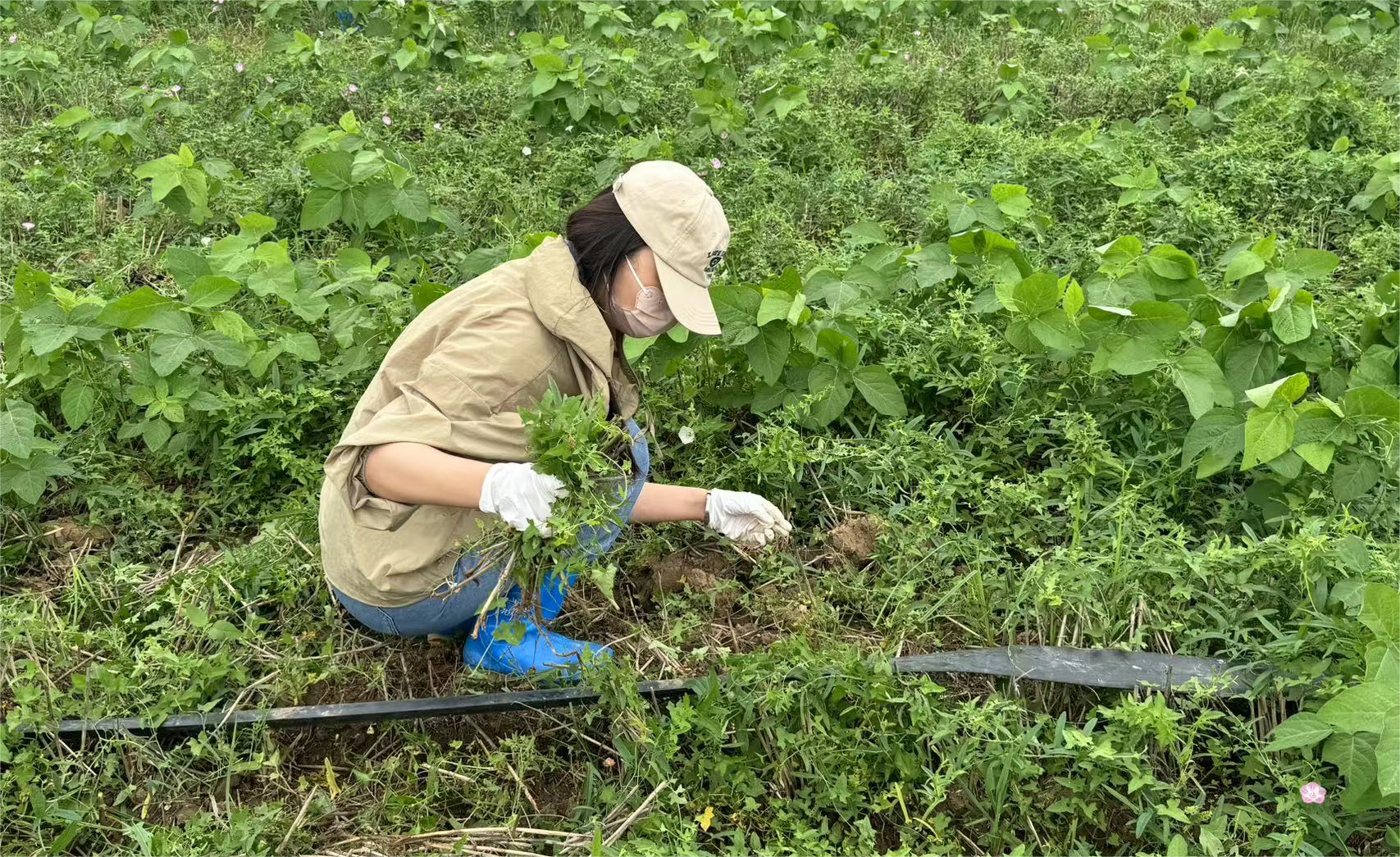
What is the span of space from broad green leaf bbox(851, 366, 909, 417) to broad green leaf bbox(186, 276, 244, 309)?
1.70m

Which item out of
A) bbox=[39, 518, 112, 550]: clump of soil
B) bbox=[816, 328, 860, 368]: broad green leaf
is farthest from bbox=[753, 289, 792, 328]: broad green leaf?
bbox=[39, 518, 112, 550]: clump of soil

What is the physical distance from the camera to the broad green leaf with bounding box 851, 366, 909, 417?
9.93 ft

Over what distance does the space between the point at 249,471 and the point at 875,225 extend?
6.52ft

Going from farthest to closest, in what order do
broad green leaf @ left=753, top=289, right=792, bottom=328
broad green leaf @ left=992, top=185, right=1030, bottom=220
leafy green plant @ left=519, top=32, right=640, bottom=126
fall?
1. leafy green plant @ left=519, top=32, right=640, bottom=126
2. broad green leaf @ left=992, top=185, right=1030, bottom=220
3. broad green leaf @ left=753, top=289, right=792, bottom=328

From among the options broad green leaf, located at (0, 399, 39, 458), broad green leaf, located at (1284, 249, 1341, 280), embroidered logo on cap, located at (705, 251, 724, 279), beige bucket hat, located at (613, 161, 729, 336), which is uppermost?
beige bucket hat, located at (613, 161, 729, 336)

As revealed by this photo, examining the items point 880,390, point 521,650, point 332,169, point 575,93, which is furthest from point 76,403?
point 575,93

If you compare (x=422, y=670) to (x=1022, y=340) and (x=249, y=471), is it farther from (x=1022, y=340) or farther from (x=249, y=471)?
(x=1022, y=340)

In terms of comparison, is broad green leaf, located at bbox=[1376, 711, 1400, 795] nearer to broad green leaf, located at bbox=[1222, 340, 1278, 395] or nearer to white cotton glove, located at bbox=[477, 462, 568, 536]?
broad green leaf, located at bbox=[1222, 340, 1278, 395]

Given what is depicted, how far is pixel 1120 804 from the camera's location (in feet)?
7.14

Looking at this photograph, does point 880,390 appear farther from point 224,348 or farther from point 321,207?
point 321,207

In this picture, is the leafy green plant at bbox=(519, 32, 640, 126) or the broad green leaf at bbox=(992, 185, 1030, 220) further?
the leafy green plant at bbox=(519, 32, 640, 126)

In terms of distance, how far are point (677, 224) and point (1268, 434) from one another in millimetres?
1400

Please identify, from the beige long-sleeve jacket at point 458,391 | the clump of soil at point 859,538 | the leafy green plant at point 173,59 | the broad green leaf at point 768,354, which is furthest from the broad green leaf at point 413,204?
the leafy green plant at point 173,59

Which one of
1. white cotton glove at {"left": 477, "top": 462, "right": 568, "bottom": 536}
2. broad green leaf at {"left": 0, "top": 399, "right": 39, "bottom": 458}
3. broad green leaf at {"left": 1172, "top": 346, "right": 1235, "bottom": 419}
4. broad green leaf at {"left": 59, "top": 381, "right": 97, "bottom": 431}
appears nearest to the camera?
white cotton glove at {"left": 477, "top": 462, "right": 568, "bottom": 536}
